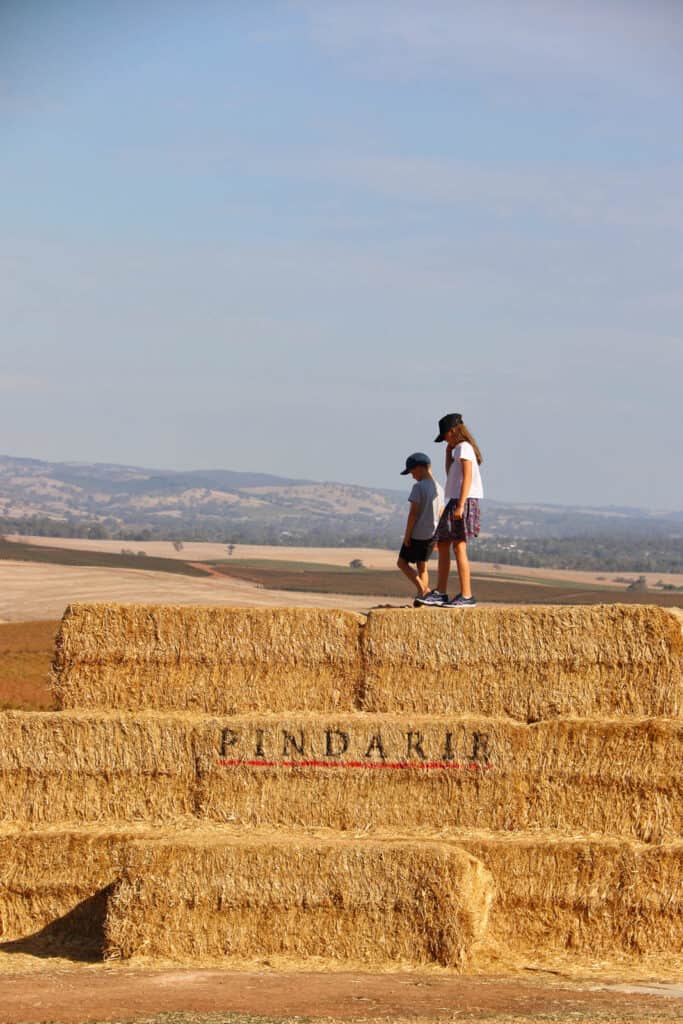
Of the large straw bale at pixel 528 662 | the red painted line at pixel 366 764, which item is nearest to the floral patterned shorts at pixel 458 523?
the large straw bale at pixel 528 662

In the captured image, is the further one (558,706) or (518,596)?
(518,596)

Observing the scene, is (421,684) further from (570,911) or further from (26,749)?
(26,749)

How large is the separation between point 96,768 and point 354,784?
2.38m

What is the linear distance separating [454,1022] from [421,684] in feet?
12.9

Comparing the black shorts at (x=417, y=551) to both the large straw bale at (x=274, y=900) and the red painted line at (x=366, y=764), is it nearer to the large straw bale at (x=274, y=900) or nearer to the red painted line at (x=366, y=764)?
the red painted line at (x=366, y=764)

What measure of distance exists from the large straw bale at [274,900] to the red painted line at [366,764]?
0.94 metres

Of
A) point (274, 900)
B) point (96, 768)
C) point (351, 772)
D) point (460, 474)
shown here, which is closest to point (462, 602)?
point (460, 474)

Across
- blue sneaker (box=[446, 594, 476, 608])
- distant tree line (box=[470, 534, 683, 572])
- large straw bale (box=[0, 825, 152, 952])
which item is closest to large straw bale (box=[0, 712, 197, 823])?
large straw bale (box=[0, 825, 152, 952])

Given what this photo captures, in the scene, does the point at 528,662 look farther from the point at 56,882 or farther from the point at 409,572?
the point at 56,882

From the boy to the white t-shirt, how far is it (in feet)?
1.84

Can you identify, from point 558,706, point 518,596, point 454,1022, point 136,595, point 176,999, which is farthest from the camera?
point 518,596

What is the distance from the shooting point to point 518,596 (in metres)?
75.4

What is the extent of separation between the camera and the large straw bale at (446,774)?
1195 centimetres

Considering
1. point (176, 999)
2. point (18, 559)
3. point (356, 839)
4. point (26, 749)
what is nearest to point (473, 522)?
point (356, 839)
